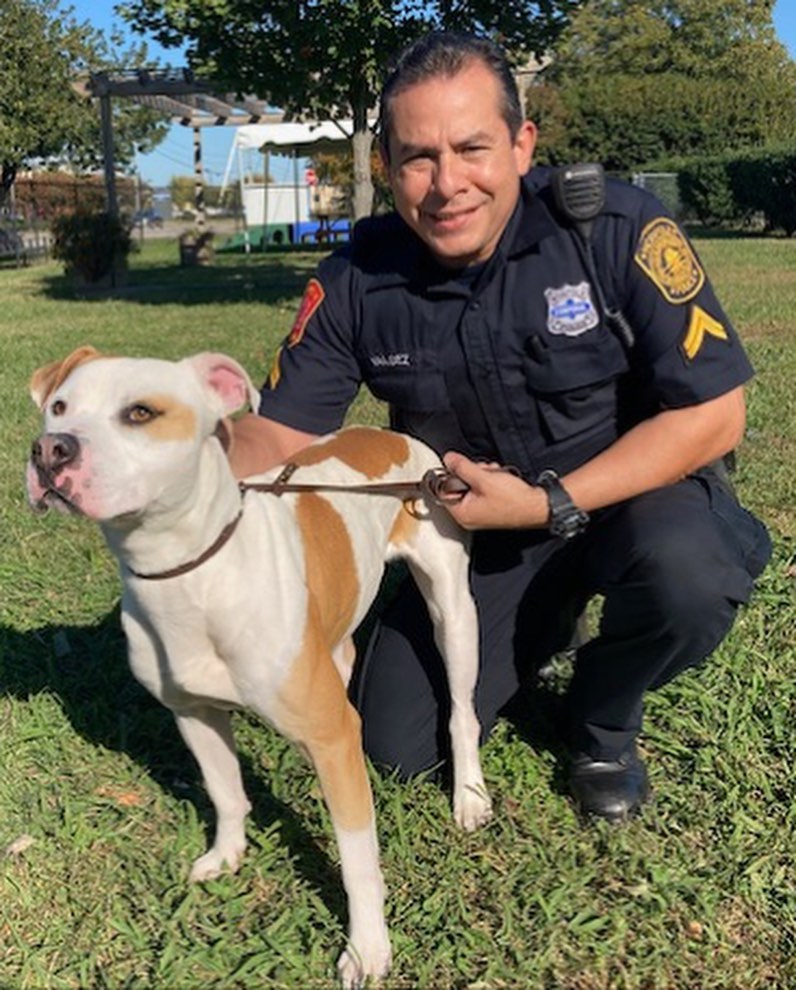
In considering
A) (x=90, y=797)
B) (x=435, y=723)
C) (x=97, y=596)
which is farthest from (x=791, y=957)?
(x=97, y=596)

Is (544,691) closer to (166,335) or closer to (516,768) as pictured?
(516,768)

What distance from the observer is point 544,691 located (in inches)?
138

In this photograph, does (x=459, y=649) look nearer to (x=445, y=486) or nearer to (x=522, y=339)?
(x=445, y=486)

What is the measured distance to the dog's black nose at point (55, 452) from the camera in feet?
5.99

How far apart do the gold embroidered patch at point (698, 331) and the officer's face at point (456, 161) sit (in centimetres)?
56

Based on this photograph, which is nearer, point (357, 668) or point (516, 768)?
point (516, 768)

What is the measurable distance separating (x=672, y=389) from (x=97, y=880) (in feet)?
6.27

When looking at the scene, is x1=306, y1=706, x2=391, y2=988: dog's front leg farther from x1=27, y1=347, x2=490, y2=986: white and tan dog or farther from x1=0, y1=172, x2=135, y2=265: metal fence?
x1=0, y1=172, x2=135, y2=265: metal fence

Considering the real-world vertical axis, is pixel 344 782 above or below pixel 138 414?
below

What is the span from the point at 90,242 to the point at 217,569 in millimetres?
15859

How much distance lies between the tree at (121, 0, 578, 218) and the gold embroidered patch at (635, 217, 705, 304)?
31.1 ft

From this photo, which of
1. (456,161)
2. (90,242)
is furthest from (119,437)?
(90,242)

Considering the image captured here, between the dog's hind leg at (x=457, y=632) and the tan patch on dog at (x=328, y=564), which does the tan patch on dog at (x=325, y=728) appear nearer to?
the tan patch on dog at (x=328, y=564)

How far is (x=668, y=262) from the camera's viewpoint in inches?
105
